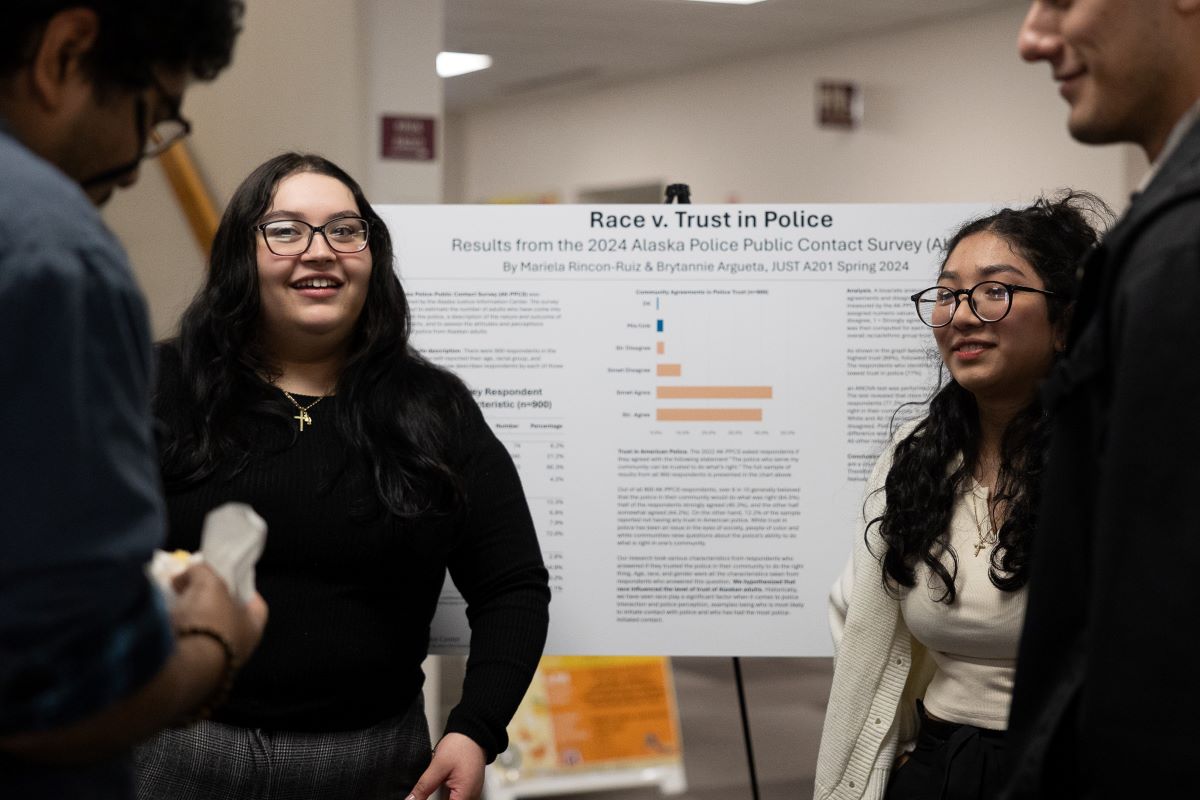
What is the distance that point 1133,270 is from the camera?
3.09 feet

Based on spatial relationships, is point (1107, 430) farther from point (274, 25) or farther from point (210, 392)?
point (274, 25)

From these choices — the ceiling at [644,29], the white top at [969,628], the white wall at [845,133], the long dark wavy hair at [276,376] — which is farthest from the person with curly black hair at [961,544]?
the ceiling at [644,29]

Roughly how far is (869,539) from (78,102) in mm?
1501

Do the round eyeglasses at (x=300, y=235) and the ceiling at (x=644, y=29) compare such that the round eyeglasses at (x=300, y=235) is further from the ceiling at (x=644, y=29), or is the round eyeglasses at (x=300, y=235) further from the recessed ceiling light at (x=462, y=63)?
the recessed ceiling light at (x=462, y=63)

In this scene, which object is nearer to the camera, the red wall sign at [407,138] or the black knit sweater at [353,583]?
the black knit sweater at [353,583]

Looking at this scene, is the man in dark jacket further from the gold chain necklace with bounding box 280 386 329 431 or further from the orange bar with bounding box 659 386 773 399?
the orange bar with bounding box 659 386 773 399

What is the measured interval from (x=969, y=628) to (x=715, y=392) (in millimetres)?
825

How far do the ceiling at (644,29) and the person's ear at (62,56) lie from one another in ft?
23.0

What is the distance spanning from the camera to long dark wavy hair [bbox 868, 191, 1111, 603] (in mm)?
1907

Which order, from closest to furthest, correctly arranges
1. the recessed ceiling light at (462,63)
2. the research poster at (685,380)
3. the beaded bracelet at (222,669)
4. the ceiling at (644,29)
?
the beaded bracelet at (222,669), the research poster at (685,380), the ceiling at (644,29), the recessed ceiling light at (462,63)

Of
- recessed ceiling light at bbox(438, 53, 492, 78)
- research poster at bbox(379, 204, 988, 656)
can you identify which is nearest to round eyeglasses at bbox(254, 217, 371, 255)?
research poster at bbox(379, 204, 988, 656)

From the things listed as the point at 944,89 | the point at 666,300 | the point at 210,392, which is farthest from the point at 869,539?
the point at 944,89

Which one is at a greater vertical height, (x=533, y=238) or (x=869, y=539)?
(x=533, y=238)

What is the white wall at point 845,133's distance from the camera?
24.2 feet
